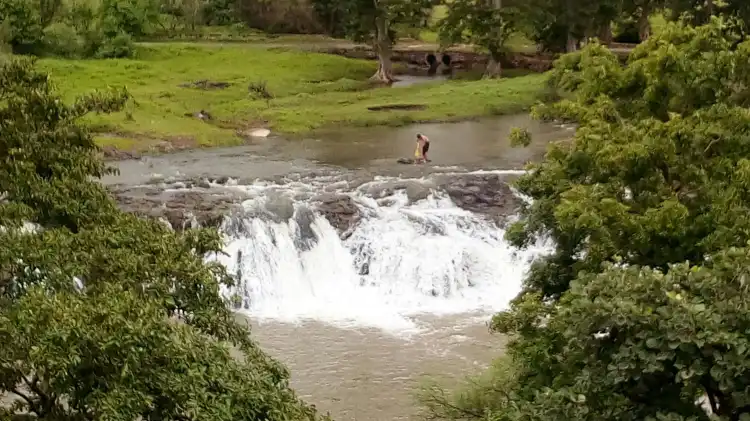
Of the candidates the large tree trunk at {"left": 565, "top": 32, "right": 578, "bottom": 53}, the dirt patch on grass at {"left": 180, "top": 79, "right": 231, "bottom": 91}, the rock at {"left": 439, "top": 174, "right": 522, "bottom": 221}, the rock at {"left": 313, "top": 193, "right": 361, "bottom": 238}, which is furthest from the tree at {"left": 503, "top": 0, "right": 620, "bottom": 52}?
the rock at {"left": 313, "top": 193, "right": 361, "bottom": 238}

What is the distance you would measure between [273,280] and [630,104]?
10889 mm

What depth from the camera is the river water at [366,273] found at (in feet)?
54.6

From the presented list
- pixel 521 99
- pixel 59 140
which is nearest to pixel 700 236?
pixel 59 140

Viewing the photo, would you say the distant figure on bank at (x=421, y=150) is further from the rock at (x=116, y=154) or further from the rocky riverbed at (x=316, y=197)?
the rock at (x=116, y=154)

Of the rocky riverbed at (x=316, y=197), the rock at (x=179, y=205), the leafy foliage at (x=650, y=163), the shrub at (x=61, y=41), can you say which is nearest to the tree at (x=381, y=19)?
the shrub at (x=61, y=41)

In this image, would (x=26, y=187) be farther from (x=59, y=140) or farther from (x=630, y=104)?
(x=630, y=104)

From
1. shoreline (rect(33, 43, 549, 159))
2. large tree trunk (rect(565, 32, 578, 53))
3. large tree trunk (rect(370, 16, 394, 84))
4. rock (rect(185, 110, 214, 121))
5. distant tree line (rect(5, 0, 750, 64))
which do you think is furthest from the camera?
large tree trunk (rect(565, 32, 578, 53))

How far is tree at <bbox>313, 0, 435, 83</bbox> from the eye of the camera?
43812 millimetres

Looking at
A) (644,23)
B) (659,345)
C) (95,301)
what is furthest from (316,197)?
(644,23)

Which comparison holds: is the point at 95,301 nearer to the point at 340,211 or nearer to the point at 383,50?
the point at 340,211

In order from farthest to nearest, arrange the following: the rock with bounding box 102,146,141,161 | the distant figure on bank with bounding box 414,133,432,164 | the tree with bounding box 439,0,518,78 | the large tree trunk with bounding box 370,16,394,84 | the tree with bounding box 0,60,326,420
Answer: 1. the large tree trunk with bounding box 370,16,394,84
2. the tree with bounding box 439,0,518,78
3. the rock with bounding box 102,146,141,161
4. the distant figure on bank with bounding box 414,133,432,164
5. the tree with bounding box 0,60,326,420

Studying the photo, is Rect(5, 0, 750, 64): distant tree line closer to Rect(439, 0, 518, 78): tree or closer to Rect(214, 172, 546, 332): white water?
Rect(439, 0, 518, 78): tree

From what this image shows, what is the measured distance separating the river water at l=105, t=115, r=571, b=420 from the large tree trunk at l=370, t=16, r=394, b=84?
17214mm

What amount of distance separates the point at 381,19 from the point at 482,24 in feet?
16.7
